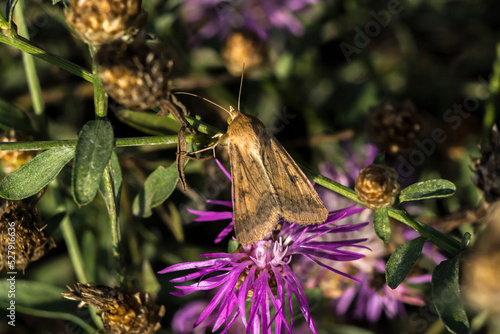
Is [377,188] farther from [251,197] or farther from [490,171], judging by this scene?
[490,171]

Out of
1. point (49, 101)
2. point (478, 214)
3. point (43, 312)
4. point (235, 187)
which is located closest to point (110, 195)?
point (235, 187)

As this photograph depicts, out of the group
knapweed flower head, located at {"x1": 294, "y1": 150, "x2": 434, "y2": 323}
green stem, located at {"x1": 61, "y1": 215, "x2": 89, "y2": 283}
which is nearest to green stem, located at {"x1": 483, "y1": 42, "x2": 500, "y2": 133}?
knapweed flower head, located at {"x1": 294, "y1": 150, "x2": 434, "y2": 323}

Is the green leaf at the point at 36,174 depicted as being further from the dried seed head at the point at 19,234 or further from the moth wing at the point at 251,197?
the moth wing at the point at 251,197

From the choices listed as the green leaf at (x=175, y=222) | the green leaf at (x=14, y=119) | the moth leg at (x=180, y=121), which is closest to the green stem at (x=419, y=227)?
the moth leg at (x=180, y=121)

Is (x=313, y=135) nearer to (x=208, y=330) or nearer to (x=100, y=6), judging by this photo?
(x=208, y=330)

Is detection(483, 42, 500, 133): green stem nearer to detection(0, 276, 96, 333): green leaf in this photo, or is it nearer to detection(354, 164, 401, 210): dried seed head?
detection(354, 164, 401, 210): dried seed head

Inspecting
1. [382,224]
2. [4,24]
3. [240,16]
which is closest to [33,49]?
[4,24]
